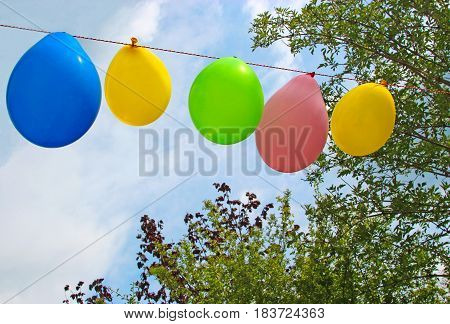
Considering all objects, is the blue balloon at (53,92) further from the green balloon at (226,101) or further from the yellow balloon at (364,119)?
the yellow balloon at (364,119)

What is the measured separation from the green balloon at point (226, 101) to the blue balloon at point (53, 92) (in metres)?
0.68

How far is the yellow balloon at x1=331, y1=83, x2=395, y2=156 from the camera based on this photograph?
418cm

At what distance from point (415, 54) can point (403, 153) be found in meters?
1.16

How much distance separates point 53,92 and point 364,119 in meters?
2.09

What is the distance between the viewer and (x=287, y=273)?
765 cm

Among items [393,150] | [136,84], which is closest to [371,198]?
[393,150]

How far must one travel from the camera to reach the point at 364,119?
4.17 meters

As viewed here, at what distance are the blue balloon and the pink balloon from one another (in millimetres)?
1206

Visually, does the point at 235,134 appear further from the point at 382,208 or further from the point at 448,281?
the point at 448,281

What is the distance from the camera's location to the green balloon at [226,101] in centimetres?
396

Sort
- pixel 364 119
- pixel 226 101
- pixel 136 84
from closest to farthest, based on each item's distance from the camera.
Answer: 1. pixel 226 101
2. pixel 136 84
3. pixel 364 119

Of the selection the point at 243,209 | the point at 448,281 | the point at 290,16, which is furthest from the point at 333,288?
the point at 290,16

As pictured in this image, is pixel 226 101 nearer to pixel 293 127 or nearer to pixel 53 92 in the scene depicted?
pixel 293 127

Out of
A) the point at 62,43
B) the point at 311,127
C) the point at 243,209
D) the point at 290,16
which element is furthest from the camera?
the point at 243,209
